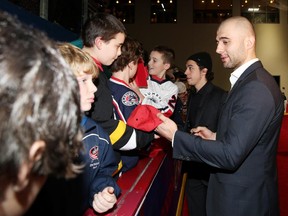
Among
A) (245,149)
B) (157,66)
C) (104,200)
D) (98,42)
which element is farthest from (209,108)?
(104,200)

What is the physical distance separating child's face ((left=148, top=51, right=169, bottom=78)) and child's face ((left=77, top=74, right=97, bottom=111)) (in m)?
2.20

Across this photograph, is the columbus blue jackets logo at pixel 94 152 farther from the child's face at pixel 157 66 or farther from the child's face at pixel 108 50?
the child's face at pixel 157 66

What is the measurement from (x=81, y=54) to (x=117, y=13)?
15.5m

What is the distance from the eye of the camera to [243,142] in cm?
170

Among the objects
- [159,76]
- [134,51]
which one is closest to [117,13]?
[159,76]

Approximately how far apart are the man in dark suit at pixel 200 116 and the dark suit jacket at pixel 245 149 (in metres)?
1.15

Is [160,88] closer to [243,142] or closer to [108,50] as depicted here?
[108,50]

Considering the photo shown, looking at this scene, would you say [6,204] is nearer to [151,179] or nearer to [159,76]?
[151,179]

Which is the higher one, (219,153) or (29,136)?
(29,136)

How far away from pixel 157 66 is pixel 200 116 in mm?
806

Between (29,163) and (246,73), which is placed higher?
(246,73)

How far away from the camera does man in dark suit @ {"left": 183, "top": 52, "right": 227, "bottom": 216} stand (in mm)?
3201

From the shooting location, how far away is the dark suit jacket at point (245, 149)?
67.5 inches

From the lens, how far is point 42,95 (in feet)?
1.81
